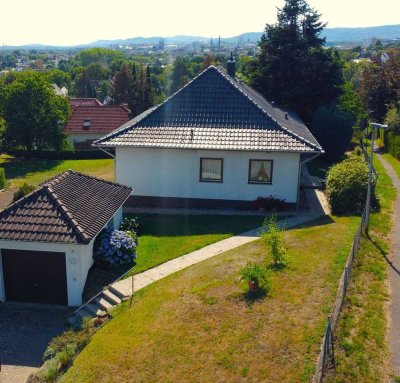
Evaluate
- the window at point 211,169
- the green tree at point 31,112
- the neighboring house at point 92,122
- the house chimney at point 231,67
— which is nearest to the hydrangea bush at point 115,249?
the window at point 211,169

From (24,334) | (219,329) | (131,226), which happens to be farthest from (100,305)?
(131,226)

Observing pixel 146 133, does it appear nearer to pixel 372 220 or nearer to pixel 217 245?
pixel 217 245

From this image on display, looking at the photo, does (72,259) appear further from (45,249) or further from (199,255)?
(199,255)

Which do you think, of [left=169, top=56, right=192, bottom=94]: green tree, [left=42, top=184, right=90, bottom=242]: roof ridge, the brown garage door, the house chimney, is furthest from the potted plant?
[left=169, top=56, right=192, bottom=94]: green tree

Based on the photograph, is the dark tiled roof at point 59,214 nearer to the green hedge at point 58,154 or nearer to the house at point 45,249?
the house at point 45,249

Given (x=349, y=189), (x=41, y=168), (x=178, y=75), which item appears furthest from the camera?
(x=178, y=75)
